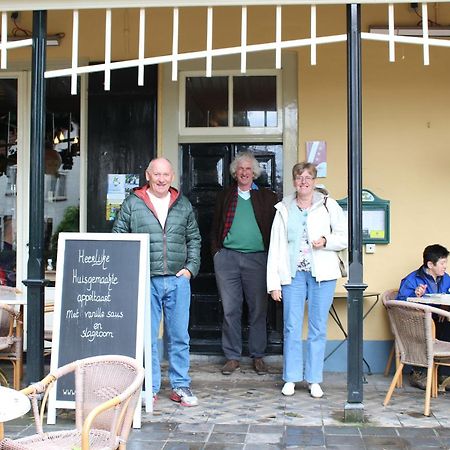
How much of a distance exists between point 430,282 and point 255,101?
240 cm

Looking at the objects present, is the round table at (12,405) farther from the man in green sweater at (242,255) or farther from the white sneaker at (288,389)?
the man in green sweater at (242,255)

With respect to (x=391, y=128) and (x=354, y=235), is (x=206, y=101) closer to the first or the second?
(x=391, y=128)

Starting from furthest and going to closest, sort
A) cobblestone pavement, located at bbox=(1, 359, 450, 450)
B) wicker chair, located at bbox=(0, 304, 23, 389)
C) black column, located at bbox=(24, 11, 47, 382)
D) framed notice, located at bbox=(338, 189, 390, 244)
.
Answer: framed notice, located at bbox=(338, 189, 390, 244) < wicker chair, located at bbox=(0, 304, 23, 389) < black column, located at bbox=(24, 11, 47, 382) < cobblestone pavement, located at bbox=(1, 359, 450, 450)

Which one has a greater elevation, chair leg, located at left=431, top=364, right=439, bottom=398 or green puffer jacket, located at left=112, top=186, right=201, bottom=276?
green puffer jacket, located at left=112, top=186, right=201, bottom=276

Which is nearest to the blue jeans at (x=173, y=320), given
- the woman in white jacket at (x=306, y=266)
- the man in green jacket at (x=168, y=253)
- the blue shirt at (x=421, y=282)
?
the man in green jacket at (x=168, y=253)

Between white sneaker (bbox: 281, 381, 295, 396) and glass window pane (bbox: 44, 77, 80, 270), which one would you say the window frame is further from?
white sneaker (bbox: 281, 381, 295, 396)

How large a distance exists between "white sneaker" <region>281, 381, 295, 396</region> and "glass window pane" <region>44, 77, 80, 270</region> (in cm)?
263

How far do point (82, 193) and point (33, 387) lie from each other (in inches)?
143

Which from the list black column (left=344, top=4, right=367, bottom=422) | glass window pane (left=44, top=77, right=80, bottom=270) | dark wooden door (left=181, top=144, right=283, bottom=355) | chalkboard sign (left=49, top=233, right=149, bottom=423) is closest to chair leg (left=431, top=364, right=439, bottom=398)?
black column (left=344, top=4, right=367, bottom=422)

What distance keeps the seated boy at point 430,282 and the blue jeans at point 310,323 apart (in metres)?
0.72

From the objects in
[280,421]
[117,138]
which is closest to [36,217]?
[117,138]

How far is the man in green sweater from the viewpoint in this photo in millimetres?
6512

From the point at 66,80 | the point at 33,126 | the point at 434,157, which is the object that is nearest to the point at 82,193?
the point at 66,80

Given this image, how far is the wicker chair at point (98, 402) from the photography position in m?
3.30
